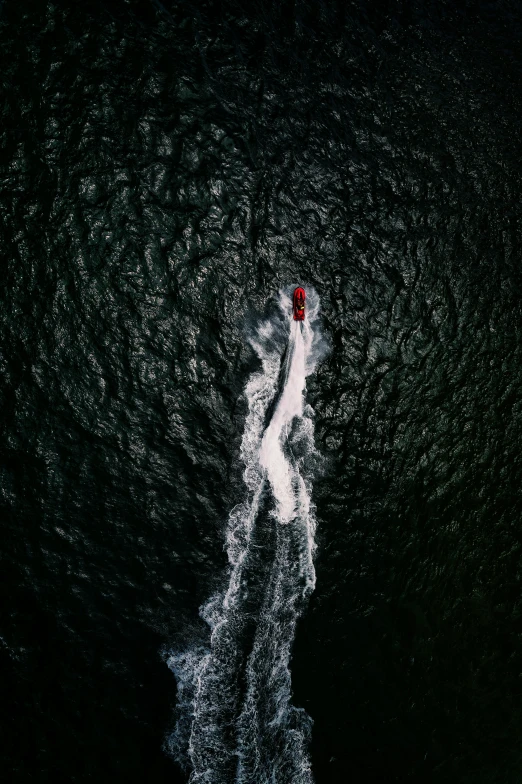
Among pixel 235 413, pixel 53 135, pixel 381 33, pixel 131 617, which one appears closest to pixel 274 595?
pixel 131 617

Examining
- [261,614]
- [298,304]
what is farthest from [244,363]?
[261,614]

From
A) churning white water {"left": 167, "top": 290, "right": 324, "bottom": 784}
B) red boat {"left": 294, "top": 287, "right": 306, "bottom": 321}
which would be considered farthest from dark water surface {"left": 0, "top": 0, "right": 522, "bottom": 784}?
red boat {"left": 294, "top": 287, "right": 306, "bottom": 321}

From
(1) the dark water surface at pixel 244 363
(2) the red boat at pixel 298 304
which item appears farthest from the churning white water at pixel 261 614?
(2) the red boat at pixel 298 304

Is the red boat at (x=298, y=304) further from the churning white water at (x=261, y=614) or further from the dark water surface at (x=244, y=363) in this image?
the dark water surface at (x=244, y=363)

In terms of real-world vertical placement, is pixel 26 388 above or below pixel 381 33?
below

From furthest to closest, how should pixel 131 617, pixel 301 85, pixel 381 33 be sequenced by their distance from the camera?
pixel 381 33, pixel 301 85, pixel 131 617

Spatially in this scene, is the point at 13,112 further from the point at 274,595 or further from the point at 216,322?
the point at 274,595
